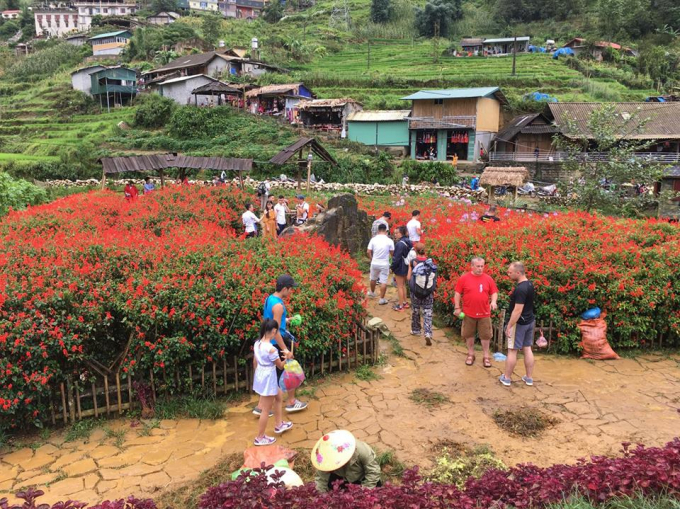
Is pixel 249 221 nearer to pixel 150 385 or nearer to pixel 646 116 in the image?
pixel 150 385

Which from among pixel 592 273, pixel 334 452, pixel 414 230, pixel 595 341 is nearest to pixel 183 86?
pixel 414 230

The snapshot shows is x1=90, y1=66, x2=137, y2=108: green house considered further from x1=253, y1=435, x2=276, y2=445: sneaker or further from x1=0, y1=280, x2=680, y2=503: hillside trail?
x1=253, y1=435, x2=276, y2=445: sneaker

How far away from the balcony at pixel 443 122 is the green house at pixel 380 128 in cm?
83

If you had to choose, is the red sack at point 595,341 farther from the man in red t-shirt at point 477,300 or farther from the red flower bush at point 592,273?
the man in red t-shirt at point 477,300

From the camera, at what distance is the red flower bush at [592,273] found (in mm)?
8336

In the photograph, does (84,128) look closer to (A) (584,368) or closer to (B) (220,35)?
(B) (220,35)

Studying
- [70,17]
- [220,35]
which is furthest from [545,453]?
[70,17]

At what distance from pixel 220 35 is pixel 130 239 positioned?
7777cm

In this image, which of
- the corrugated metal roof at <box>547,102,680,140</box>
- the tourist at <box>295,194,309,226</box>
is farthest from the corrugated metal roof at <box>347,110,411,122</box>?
the tourist at <box>295,194,309,226</box>

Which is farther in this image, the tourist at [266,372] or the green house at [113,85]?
the green house at [113,85]

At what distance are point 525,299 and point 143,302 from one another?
5068mm

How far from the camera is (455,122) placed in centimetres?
3722

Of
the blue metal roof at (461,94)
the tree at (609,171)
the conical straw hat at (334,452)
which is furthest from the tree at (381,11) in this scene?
the conical straw hat at (334,452)

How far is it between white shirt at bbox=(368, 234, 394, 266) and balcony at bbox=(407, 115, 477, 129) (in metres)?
29.2
